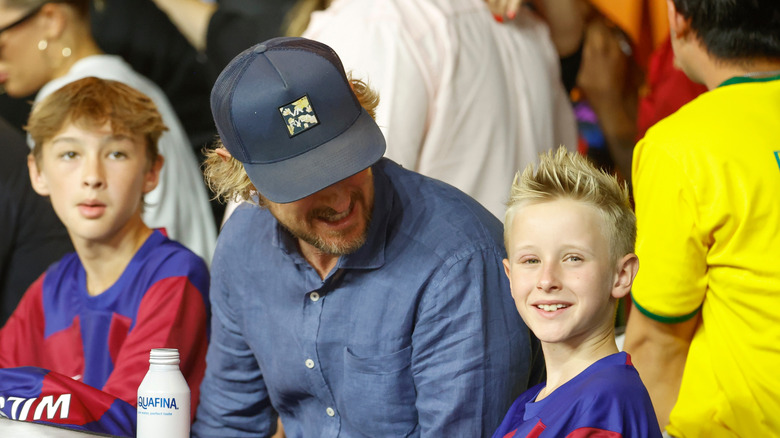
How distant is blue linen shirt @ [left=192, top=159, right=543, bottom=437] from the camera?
5.11ft

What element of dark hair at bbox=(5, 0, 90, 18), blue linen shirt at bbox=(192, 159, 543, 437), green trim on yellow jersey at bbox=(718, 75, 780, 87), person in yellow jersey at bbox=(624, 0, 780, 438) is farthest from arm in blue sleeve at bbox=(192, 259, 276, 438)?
dark hair at bbox=(5, 0, 90, 18)

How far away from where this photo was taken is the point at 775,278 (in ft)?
5.27

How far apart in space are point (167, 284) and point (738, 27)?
1.29 meters

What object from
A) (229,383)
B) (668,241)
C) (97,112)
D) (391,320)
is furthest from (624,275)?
(97,112)

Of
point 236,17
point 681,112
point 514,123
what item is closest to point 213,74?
point 236,17

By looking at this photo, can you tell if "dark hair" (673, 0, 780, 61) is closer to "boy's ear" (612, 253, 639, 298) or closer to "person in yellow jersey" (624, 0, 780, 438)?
"person in yellow jersey" (624, 0, 780, 438)

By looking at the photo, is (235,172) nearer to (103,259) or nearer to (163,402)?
(163,402)

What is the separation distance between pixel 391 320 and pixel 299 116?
0.39 m

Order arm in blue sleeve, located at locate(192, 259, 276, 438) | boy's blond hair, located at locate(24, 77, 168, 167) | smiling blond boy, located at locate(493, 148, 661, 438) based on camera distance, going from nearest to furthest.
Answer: smiling blond boy, located at locate(493, 148, 661, 438)
arm in blue sleeve, located at locate(192, 259, 276, 438)
boy's blond hair, located at locate(24, 77, 168, 167)

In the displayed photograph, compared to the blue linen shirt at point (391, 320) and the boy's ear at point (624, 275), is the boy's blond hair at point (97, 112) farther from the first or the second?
the boy's ear at point (624, 275)

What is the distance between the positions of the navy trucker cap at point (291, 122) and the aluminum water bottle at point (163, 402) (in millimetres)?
317

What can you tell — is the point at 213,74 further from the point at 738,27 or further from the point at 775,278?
the point at 775,278

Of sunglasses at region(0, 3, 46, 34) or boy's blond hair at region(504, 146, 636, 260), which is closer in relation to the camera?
boy's blond hair at region(504, 146, 636, 260)

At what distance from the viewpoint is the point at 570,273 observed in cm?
132
